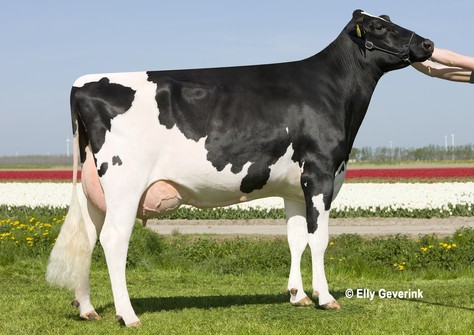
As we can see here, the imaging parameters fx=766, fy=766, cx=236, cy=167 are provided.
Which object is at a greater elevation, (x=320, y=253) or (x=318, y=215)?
(x=318, y=215)

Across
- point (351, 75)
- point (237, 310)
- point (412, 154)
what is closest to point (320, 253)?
point (237, 310)

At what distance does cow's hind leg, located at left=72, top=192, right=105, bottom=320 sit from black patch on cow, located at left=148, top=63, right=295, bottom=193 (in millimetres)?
1361

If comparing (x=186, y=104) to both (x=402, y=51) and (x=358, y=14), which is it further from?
(x=402, y=51)

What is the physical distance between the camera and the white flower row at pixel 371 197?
23.4 metres

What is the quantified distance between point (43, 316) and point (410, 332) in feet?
12.6

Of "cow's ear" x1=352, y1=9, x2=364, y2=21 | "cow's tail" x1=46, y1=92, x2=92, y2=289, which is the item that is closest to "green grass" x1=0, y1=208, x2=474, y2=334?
"cow's tail" x1=46, y1=92, x2=92, y2=289

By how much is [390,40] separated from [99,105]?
10.5 ft

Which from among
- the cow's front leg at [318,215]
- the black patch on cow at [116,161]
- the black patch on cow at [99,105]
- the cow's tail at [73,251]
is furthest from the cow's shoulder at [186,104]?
the cow's front leg at [318,215]

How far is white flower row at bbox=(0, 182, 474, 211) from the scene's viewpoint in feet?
76.8

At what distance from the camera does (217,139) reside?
7730mm

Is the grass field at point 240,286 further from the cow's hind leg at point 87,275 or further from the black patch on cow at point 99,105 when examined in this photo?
the black patch on cow at point 99,105

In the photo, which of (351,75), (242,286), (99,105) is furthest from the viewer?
(242,286)

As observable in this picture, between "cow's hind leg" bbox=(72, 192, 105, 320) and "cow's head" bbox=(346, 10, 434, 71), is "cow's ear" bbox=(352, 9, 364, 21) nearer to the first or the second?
"cow's head" bbox=(346, 10, 434, 71)

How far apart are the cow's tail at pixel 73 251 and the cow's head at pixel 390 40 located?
3.20 metres
